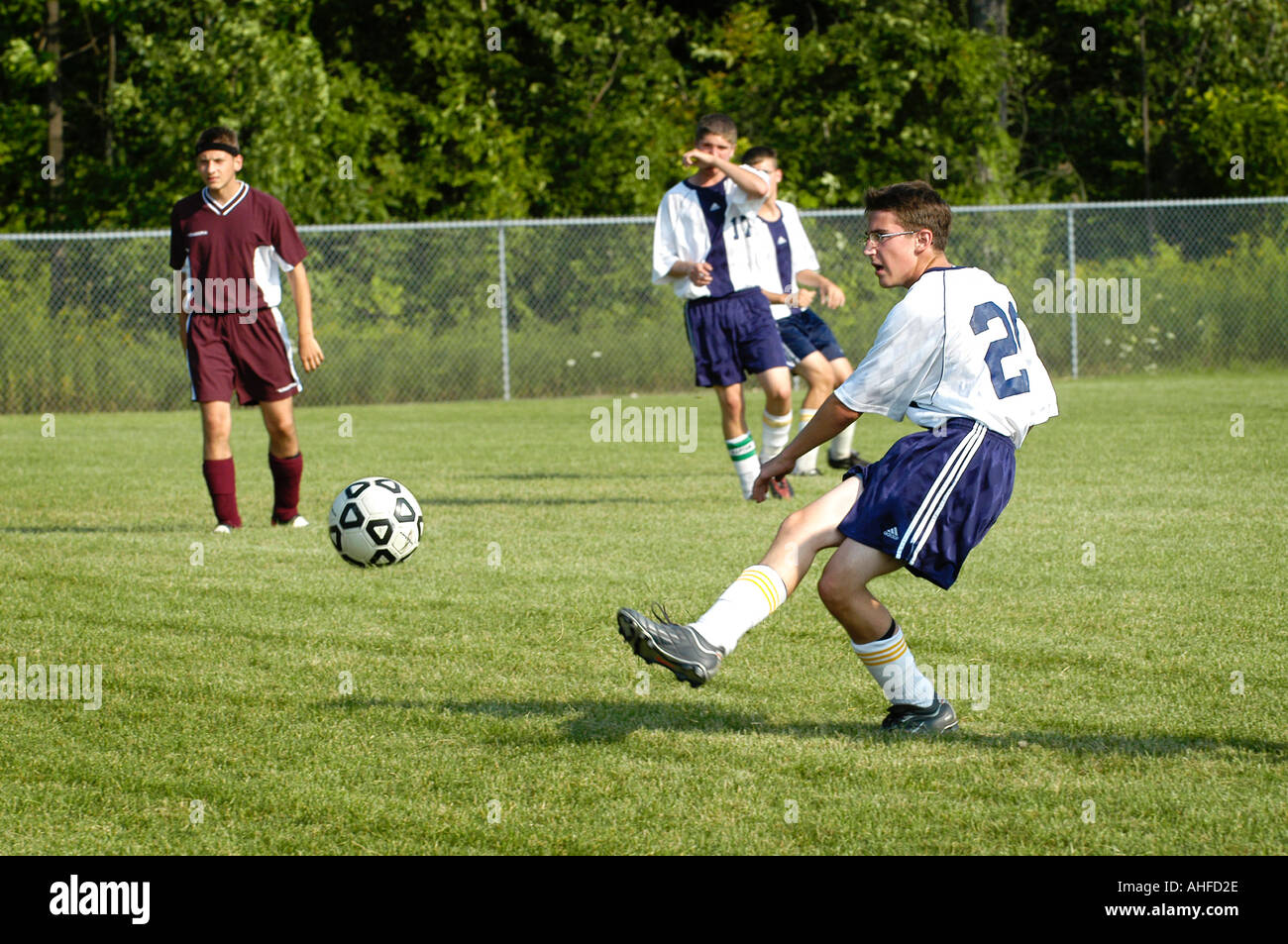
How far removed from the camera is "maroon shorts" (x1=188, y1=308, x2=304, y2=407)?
8203 mm

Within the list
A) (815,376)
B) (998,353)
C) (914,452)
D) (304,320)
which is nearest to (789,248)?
(815,376)

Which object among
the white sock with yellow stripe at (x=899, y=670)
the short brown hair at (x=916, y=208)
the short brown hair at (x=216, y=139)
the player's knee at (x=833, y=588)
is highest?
the short brown hair at (x=216, y=139)

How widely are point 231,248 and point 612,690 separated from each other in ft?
14.6

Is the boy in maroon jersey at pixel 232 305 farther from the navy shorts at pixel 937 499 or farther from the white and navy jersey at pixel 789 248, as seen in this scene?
the navy shorts at pixel 937 499

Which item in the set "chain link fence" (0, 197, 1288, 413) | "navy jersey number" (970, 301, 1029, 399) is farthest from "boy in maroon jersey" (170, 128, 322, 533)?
"chain link fence" (0, 197, 1288, 413)

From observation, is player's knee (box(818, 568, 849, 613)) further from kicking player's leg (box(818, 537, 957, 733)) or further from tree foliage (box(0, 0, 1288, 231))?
tree foliage (box(0, 0, 1288, 231))

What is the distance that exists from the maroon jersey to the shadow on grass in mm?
4063

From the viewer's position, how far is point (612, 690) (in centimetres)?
495

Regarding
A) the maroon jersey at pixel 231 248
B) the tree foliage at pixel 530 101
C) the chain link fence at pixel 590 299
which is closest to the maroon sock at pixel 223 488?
the maroon jersey at pixel 231 248

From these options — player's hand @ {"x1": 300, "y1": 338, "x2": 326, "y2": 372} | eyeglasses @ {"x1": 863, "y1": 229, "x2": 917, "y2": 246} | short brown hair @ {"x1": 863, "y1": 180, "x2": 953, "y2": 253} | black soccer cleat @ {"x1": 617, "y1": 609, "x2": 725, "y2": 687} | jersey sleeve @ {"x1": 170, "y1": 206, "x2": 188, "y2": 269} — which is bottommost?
black soccer cleat @ {"x1": 617, "y1": 609, "x2": 725, "y2": 687}

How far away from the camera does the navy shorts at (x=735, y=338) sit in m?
9.33

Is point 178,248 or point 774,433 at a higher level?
point 178,248

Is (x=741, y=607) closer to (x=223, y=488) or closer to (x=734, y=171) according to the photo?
(x=734, y=171)
